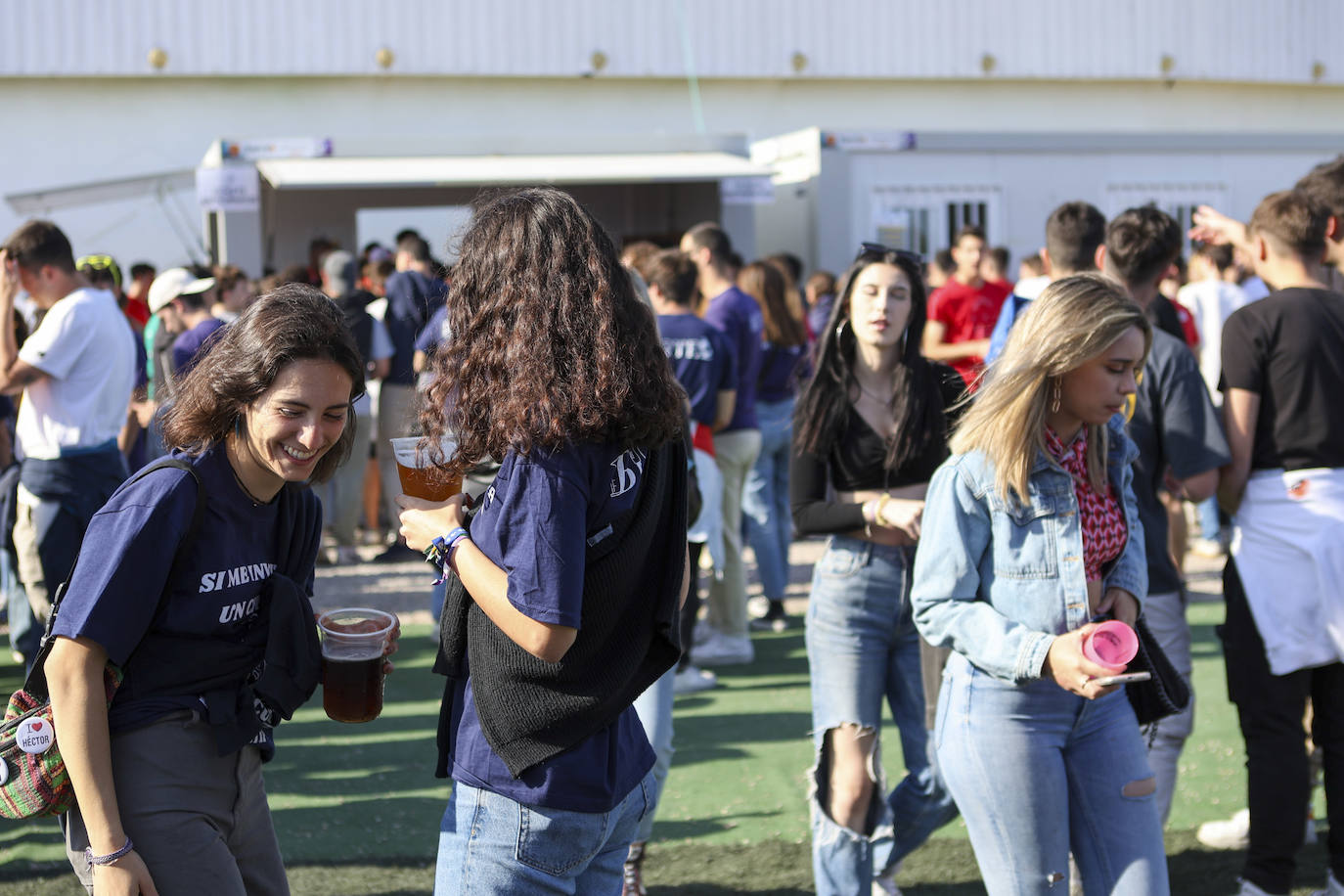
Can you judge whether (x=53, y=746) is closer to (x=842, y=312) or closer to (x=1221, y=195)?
(x=842, y=312)

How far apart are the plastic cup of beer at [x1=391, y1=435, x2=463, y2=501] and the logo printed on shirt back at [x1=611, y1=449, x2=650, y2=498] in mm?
290

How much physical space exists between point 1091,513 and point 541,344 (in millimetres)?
1427

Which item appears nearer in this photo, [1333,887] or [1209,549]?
[1333,887]

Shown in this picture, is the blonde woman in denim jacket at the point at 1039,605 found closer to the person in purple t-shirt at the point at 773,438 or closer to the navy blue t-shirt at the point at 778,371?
the person in purple t-shirt at the point at 773,438

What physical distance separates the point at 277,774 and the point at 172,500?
328 cm

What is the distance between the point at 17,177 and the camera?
19984mm

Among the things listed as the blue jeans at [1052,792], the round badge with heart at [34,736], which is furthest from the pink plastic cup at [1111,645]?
the round badge with heart at [34,736]

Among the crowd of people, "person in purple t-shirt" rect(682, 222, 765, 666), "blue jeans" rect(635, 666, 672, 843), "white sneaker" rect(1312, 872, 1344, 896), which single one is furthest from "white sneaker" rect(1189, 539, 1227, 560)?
"blue jeans" rect(635, 666, 672, 843)

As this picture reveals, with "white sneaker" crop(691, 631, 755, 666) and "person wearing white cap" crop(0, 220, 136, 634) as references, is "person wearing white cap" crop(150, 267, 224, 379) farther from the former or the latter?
"white sneaker" crop(691, 631, 755, 666)

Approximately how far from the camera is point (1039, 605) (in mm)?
2871

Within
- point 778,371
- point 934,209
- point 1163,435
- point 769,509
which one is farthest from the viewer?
point 934,209

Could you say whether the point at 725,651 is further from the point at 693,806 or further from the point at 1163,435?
the point at 1163,435

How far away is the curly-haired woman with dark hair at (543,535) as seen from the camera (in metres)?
2.14

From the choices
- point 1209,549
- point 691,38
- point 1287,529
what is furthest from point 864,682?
point 691,38
